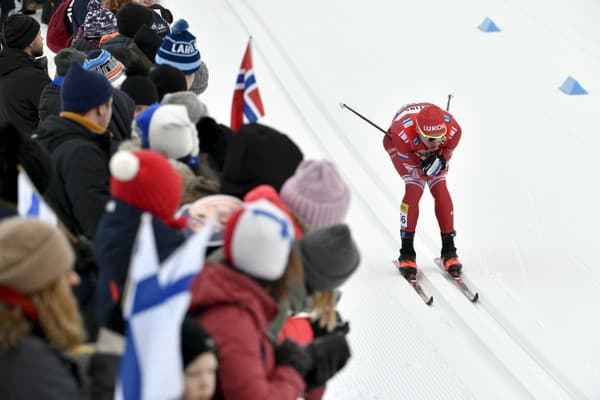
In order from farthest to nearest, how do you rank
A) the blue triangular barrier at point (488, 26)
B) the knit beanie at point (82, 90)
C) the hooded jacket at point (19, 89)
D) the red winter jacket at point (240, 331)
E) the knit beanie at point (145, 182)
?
1. the blue triangular barrier at point (488, 26)
2. the hooded jacket at point (19, 89)
3. the knit beanie at point (82, 90)
4. the knit beanie at point (145, 182)
5. the red winter jacket at point (240, 331)

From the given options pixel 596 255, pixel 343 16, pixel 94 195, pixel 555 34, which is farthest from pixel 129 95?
pixel 555 34

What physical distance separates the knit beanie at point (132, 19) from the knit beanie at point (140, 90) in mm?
1329

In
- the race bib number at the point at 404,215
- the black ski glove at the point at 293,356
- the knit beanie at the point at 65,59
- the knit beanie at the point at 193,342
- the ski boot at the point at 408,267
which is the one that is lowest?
the ski boot at the point at 408,267

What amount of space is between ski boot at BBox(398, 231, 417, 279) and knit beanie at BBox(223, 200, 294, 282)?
2717 mm

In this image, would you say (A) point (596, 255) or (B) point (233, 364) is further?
(A) point (596, 255)

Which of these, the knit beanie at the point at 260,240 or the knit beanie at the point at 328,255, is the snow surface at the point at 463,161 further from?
the knit beanie at the point at 260,240

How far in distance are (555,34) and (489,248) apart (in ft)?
16.7

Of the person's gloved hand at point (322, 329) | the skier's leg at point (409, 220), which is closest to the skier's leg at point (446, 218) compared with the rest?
the skier's leg at point (409, 220)

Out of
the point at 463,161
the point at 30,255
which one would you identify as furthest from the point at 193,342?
the point at 463,161

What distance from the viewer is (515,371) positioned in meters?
3.82

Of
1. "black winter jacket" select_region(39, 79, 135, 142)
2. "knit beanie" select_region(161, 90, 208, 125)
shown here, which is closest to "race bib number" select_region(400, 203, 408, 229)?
"knit beanie" select_region(161, 90, 208, 125)

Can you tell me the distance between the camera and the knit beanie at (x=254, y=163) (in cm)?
258

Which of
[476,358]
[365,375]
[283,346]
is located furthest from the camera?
[476,358]

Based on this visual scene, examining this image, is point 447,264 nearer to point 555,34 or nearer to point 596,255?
point 596,255
